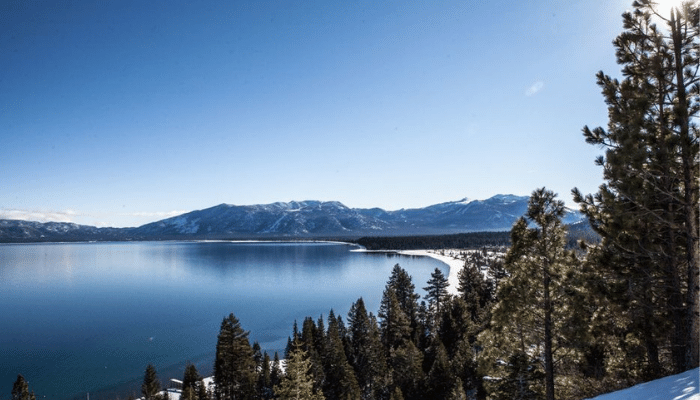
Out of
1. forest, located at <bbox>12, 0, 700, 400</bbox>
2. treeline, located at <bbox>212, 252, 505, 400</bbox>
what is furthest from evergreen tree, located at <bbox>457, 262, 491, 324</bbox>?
forest, located at <bbox>12, 0, 700, 400</bbox>

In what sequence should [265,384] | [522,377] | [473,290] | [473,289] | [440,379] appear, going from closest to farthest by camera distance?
[522,377], [440,379], [265,384], [473,290], [473,289]

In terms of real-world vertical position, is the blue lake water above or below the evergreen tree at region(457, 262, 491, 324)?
below

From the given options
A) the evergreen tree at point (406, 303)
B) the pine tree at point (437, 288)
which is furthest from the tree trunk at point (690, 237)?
the pine tree at point (437, 288)

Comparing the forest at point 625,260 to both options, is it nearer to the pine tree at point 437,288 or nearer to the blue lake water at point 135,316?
the pine tree at point 437,288

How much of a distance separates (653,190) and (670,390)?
5.35 m

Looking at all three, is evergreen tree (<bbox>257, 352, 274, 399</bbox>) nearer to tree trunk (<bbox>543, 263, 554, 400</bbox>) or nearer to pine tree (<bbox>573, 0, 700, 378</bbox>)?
tree trunk (<bbox>543, 263, 554, 400</bbox>)

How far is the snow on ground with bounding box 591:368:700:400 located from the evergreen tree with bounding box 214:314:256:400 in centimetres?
2911

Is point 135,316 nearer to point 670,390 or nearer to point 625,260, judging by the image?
point 625,260

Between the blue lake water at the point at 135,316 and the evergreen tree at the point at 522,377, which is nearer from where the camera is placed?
the evergreen tree at the point at 522,377

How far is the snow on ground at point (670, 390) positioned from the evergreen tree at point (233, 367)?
95.5 ft

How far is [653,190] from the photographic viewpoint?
35.0ft

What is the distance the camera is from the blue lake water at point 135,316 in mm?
47688

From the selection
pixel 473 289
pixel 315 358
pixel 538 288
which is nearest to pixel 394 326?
pixel 315 358

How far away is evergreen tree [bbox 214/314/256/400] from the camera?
32.6 metres
